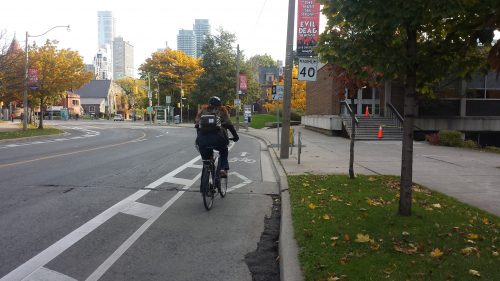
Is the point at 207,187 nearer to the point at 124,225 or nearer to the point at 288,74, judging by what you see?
the point at 124,225

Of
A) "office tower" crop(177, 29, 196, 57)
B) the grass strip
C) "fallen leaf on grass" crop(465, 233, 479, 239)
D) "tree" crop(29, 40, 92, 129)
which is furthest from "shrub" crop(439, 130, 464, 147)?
"office tower" crop(177, 29, 196, 57)

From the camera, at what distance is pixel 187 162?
15.3 m

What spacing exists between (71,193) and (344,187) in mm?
5448

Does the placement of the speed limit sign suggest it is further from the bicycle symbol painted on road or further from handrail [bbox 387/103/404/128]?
handrail [bbox 387/103/404/128]

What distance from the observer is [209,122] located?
307 inches

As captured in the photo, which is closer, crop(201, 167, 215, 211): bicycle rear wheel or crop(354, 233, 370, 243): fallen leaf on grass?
crop(354, 233, 370, 243): fallen leaf on grass

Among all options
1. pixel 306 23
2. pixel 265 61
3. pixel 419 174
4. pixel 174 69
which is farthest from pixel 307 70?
pixel 265 61

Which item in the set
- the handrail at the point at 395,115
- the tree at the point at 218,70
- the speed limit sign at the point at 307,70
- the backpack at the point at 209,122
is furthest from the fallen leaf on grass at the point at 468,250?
the tree at the point at 218,70

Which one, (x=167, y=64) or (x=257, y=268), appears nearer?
(x=257, y=268)

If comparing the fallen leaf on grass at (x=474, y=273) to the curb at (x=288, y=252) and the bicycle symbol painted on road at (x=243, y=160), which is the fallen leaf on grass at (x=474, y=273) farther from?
the bicycle symbol painted on road at (x=243, y=160)

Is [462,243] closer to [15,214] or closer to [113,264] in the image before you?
[113,264]

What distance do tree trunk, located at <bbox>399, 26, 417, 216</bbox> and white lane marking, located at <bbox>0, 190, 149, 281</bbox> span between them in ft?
14.4

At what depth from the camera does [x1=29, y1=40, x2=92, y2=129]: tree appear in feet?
120

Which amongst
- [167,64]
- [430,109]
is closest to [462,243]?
[430,109]
